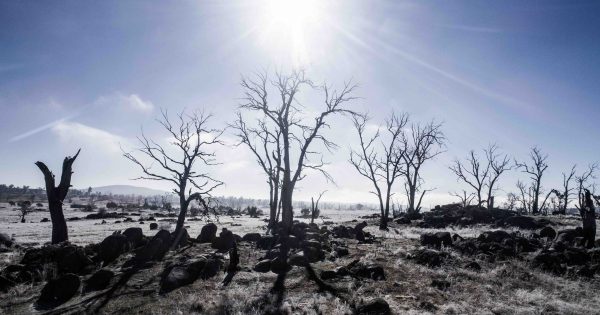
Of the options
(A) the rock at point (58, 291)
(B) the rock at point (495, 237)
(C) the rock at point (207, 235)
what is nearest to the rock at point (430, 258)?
(B) the rock at point (495, 237)

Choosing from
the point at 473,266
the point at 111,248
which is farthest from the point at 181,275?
the point at 473,266

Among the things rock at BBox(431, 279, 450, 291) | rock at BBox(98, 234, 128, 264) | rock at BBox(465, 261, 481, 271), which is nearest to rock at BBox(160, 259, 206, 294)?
rock at BBox(98, 234, 128, 264)

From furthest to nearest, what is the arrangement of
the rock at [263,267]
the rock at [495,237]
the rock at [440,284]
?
the rock at [495,237]
the rock at [263,267]
the rock at [440,284]

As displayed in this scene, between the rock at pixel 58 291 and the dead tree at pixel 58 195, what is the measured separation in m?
9.40

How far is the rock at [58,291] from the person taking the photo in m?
10.1

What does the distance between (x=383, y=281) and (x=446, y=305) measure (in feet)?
8.22

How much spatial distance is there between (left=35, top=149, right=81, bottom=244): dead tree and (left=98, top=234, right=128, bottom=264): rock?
5255 millimetres

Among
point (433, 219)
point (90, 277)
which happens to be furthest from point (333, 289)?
point (433, 219)

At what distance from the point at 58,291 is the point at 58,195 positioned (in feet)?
36.4

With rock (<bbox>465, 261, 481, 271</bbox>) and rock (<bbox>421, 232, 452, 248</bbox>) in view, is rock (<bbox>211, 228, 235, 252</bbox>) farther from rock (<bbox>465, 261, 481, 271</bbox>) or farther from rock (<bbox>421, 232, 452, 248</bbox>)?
rock (<bbox>465, 261, 481, 271</bbox>)

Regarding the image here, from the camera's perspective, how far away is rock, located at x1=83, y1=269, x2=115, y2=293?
448 inches

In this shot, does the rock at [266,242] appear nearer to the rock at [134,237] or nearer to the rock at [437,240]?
the rock at [134,237]

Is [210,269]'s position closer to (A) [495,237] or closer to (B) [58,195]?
(B) [58,195]

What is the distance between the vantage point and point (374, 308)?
8.59 meters
